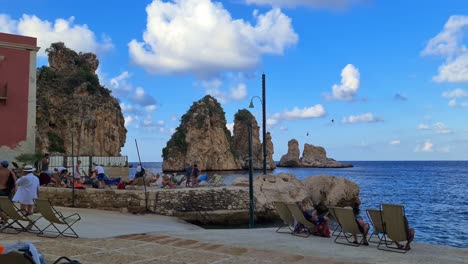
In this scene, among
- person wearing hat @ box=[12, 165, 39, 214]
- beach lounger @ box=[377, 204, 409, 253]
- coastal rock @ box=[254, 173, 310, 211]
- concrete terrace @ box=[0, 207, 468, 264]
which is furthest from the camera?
coastal rock @ box=[254, 173, 310, 211]

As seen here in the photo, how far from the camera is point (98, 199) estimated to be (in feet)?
56.5

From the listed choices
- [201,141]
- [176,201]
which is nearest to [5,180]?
[176,201]

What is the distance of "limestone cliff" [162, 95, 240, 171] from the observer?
93500mm

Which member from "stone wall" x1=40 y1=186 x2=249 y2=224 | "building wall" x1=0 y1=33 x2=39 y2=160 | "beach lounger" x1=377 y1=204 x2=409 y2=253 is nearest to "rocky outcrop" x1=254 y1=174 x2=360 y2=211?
"stone wall" x1=40 y1=186 x2=249 y2=224

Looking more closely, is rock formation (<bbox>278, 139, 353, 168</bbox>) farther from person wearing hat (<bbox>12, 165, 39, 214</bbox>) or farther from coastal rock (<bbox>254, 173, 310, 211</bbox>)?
person wearing hat (<bbox>12, 165, 39, 214</bbox>)

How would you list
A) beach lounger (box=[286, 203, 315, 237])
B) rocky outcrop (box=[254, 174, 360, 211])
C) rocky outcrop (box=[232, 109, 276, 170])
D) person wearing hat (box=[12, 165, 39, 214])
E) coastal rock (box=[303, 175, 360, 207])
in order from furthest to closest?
rocky outcrop (box=[232, 109, 276, 170]) → coastal rock (box=[303, 175, 360, 207]) → rocky outcrop (box=[254, 174, 360, 211]) → person wearing hat (box=[12, 165, 39, 214]) → beach lounger (box=[286, 203, 315, 237])

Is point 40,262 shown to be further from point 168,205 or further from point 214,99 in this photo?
point 214,99

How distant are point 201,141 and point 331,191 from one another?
69607mm

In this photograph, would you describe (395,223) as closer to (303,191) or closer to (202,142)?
(303,191)

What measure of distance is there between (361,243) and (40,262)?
252 inches

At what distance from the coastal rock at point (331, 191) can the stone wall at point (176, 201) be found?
286 inches

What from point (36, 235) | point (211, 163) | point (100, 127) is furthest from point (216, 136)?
point (36, 235)

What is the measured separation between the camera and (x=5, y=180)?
10500 millimetres

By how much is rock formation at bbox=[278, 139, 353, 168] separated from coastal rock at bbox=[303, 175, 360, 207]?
12272 centimetres
